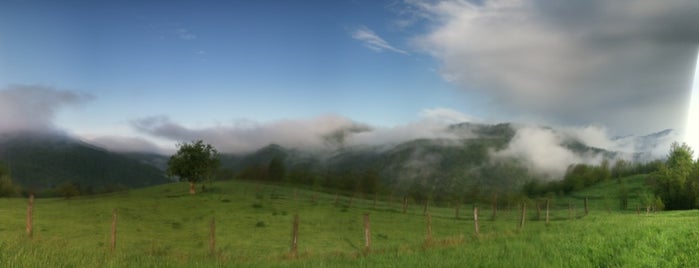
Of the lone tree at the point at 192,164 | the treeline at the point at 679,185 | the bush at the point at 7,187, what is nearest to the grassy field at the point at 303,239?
the lone tree at the point at 192,164

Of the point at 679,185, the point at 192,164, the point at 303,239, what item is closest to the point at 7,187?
the point at 192,164

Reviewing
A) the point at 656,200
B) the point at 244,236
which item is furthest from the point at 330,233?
the point at 656,200

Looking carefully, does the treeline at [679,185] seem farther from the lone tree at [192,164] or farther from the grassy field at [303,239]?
the lone tree at [192,164]

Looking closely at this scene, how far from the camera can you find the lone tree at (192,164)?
84.2m

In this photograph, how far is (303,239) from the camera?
36281 millimetres

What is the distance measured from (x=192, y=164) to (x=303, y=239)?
53084mm

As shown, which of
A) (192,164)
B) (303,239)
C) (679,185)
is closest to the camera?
(303,239)

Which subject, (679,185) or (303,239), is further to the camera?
(679,185)

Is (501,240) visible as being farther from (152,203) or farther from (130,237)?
(152,203)

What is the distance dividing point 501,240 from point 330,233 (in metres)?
18.7

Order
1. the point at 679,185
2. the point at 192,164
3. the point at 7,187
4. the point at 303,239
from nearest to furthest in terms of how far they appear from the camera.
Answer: the point at 303,239
the point at 192,164
the point at 7,187
the point at 679,185

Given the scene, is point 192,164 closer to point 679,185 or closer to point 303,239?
point 303,239

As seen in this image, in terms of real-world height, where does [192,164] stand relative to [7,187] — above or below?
above

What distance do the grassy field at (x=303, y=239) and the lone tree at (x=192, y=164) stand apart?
2.78 m
